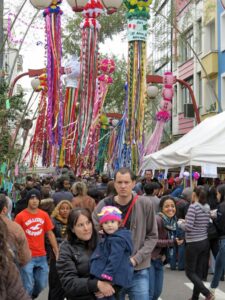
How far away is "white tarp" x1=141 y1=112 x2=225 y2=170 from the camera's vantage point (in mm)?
11359

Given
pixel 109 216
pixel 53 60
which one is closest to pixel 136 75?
pixel 53 60

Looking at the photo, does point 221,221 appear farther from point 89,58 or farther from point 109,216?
point 89,58

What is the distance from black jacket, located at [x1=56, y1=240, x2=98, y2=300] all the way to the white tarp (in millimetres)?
6816

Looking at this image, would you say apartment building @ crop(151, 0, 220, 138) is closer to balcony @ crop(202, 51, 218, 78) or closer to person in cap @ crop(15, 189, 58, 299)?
balcony @ crop(202, 51, 218, 78)

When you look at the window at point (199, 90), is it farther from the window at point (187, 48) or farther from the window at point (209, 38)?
the window at point (209, 38)

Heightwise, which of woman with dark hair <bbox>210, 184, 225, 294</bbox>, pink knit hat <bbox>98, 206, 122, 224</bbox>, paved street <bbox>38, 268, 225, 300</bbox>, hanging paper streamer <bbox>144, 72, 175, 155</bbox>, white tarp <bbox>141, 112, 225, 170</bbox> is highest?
hanging paper streamer <bbox>144, 72, 175, 155</bbox>

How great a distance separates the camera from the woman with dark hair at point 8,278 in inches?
140

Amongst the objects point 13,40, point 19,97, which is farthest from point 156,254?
point 13,40

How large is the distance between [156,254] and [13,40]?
12473 millimetres

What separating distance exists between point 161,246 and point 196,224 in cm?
167

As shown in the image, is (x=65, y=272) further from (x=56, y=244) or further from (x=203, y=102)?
(x=203, y=102)

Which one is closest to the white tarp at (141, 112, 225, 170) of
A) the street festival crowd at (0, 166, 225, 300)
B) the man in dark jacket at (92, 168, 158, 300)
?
the street festival crowd at (0, 166, 225, 300)

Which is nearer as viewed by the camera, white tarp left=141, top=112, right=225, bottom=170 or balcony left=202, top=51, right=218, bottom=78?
white tarp left=141, top=112, right=225, bottom=170

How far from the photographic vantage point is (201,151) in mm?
11453
